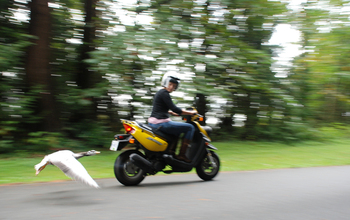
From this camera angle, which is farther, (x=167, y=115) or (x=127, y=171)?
(x=167, y=115)

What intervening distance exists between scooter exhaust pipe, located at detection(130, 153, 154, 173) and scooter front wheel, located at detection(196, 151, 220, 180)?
1.10 m

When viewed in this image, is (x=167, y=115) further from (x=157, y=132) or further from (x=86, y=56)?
(x=86, y=56)

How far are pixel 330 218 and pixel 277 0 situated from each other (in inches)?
389

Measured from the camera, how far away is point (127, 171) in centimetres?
617

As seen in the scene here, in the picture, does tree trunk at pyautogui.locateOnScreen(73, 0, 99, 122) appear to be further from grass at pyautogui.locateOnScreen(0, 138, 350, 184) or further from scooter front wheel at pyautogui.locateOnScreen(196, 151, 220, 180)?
scooter front wheel at pyautogui.locateOnScreen(196, 151, 220, 180)

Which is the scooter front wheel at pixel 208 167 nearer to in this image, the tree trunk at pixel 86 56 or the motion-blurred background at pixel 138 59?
the motion-blurred background at pixel 138 59

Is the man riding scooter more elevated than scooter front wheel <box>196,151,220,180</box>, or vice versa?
the man riding scooter

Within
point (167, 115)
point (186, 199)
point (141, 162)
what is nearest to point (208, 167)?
point (167, 115)

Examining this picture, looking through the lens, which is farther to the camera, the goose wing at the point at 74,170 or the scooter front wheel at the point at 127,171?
the scooter front wheel at the point at 127,171

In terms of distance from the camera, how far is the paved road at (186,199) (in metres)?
4.37

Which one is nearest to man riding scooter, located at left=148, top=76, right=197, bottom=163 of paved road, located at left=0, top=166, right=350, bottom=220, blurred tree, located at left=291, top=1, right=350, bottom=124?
paved road, located at left=0, top=166, right=350, bottom=220

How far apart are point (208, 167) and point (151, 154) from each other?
4.17 feet

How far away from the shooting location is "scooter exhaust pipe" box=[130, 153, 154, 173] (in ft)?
20.0

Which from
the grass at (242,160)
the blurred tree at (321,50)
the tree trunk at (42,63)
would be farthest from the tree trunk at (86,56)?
the blurred tree at (321,50)
